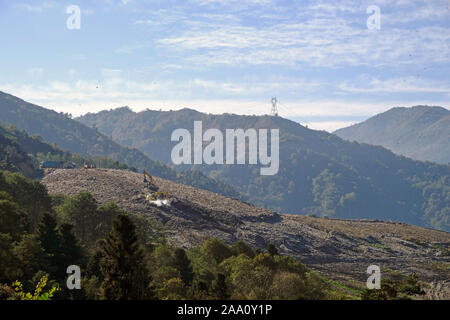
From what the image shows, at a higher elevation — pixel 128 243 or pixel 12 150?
pixel 12 150

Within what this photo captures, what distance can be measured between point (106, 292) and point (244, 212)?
10695 cm

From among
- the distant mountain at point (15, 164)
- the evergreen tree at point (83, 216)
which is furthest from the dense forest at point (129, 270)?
the distant mountain at point (15, 164)

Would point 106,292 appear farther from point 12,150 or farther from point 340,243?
point 12,150

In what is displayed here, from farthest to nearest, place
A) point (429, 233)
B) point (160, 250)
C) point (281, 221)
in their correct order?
point (429, 233)
point (281, 221)
point (160, 250)

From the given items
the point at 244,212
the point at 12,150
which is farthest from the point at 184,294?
the point at 12,150

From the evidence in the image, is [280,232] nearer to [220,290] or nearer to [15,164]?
[15,164]

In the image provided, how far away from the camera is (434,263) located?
129 meters

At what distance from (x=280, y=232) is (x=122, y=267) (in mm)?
94289

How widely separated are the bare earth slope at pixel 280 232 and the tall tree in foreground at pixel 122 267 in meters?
61.0

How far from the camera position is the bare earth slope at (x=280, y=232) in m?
114

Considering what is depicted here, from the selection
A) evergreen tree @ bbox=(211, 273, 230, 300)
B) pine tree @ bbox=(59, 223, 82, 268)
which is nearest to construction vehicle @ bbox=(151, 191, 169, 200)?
pine tree @ bbox=(59, 223, 82, 268)

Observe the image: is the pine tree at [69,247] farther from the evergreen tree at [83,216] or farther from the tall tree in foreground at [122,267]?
the evergreen tree at [83,216]

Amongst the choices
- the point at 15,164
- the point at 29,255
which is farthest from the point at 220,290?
the point at 15,164

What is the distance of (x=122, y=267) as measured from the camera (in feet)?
133
